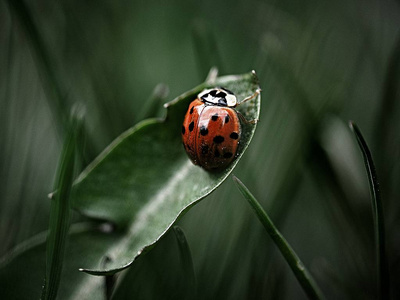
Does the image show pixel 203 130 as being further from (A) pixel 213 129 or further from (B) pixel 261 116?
(B) pixel 261 116

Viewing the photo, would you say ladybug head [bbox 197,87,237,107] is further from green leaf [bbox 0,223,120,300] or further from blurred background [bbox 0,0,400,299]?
green leaf [bbox 0,223,120,300]

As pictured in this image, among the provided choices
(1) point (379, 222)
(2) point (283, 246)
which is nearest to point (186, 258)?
(2) point (283, 246)

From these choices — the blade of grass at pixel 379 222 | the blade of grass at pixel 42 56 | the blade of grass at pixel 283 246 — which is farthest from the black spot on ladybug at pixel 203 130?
the blade of grass at pixel 42 56

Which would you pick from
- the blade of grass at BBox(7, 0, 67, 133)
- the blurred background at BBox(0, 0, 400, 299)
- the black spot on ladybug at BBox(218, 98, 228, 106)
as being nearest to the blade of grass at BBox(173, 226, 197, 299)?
the blurred background at BBox(0, 0, 400, 299)

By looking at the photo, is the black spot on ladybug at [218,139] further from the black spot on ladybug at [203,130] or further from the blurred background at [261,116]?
→ the blurred background at [261,116]

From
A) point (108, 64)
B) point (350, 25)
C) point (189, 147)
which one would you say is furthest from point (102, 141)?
point (350, 25)
